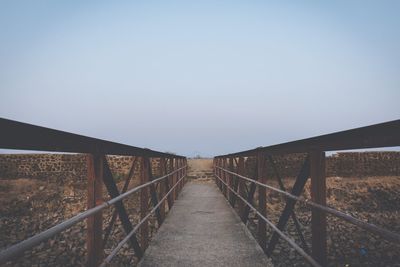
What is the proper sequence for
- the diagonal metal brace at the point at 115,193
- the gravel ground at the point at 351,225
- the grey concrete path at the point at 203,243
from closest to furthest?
the diagonal metal brace at the point at 115,193
the grey concrete path at the point at 203,243
the gravel ground at the point at 351,225

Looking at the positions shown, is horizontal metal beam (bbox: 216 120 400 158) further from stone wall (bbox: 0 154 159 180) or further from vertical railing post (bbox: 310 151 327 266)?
stone wall (bbox: 0 154 159 180)

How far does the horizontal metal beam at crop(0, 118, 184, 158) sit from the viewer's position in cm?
130

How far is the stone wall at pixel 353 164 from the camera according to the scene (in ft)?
63.3

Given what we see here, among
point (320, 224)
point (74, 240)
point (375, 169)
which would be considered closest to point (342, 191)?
point (375, 169)

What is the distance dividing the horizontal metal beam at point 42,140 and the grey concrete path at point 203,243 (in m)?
1.75

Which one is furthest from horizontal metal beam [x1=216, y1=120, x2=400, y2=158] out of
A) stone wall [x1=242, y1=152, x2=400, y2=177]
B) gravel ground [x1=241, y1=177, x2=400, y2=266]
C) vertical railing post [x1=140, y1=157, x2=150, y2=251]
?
stone wall [x1=242, y1=152, x2=400, y2=177]

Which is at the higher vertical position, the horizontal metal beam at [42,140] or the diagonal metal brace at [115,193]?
the horizontal metal beam at [42,140]

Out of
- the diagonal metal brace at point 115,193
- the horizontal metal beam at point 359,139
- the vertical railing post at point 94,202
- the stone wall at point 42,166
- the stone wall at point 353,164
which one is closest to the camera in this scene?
the horizontal metal beam at point 359,139

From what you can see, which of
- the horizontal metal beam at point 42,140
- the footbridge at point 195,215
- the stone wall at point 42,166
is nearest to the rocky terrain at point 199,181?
the stone wall at point 42,166

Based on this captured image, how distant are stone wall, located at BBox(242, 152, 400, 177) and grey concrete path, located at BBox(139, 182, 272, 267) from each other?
44.1 feet

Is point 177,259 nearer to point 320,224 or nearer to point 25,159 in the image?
point 320,224

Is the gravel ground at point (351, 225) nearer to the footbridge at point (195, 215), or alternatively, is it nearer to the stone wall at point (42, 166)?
the footbridge at point (195, 215)

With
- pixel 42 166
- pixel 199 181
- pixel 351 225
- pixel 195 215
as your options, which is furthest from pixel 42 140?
pixel 42 166

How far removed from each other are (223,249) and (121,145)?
1916mm
